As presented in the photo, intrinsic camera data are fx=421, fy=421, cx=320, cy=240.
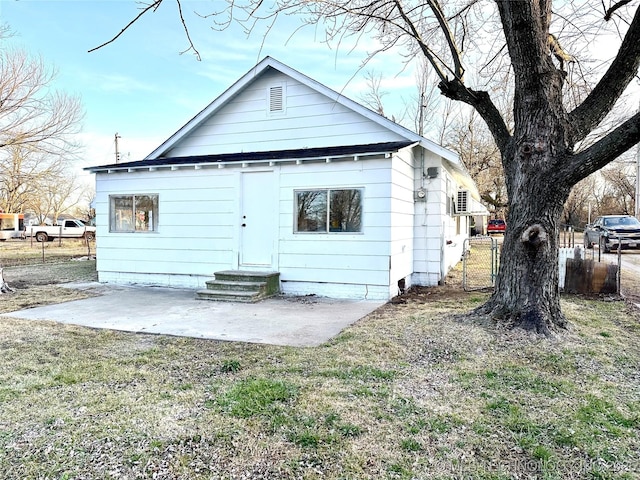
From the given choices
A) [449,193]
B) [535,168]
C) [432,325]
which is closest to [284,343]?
[432,325]

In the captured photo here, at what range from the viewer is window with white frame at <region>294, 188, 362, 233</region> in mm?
8195

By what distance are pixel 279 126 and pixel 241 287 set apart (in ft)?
13.3

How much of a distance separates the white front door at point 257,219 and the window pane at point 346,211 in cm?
125

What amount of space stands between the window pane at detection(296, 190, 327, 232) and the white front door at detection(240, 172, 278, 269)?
53cm

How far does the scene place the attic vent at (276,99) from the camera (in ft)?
32.6

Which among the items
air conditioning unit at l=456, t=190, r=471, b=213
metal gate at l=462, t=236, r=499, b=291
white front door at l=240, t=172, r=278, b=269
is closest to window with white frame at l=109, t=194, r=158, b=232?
white front door at l=240, t=172, r=278, b=269

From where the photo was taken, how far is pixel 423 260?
32.4 ft

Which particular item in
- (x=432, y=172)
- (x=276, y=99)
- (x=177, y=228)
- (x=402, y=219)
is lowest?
(x=177, y=228)

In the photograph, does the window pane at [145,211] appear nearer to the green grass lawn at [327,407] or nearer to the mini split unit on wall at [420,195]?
the green grass lawn at [327,407]

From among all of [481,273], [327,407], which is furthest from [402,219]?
[327,407]

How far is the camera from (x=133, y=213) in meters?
10.0

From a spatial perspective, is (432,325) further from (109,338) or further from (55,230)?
(55,230)

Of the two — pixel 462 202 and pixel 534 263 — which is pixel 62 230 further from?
pixel 534 263

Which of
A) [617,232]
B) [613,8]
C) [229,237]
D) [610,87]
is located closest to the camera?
[610,87]
